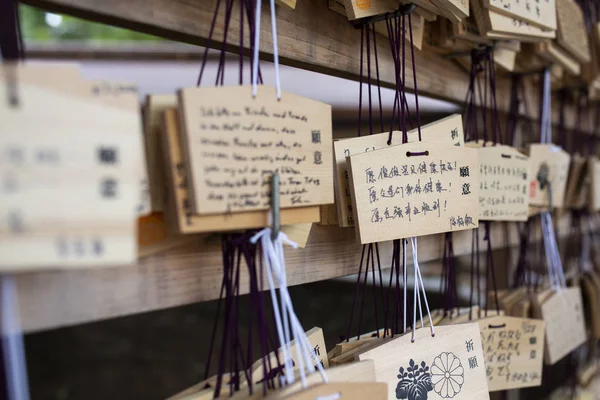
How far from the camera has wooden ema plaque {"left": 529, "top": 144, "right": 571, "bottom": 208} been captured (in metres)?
0.96

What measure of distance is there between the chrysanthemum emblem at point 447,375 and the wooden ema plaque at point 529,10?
0.43 metres

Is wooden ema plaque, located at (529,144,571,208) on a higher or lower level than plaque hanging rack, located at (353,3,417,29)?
lower

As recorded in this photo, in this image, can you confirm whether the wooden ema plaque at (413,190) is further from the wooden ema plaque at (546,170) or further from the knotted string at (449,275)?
the wooden ema plaque at (546,170)

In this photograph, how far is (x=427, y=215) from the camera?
1.98 feet

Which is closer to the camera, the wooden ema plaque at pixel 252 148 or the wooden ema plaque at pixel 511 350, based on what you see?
the wooden ema plaque at pixel 252 148

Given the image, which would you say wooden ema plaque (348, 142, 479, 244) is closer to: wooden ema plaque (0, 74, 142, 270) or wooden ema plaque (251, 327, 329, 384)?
wooden ema plaque (251, 327, 329, 384)

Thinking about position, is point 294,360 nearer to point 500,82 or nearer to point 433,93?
point 433,93

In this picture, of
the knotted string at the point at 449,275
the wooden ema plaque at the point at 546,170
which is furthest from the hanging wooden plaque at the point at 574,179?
the knotted string at the point at 449,275

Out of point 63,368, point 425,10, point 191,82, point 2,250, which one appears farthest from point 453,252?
point 63,368

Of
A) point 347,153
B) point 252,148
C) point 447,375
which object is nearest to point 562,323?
point 447,375

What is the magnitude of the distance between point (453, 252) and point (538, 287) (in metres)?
0.36

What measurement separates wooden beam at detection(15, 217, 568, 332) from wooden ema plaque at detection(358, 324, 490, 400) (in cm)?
11

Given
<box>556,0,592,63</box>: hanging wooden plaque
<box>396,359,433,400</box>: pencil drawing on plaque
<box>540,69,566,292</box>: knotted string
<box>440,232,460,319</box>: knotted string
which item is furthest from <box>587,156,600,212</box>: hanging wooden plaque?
<box>396,359,433,400</box>: pencil drawing on plaque

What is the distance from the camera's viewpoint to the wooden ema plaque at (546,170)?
0.96 m
